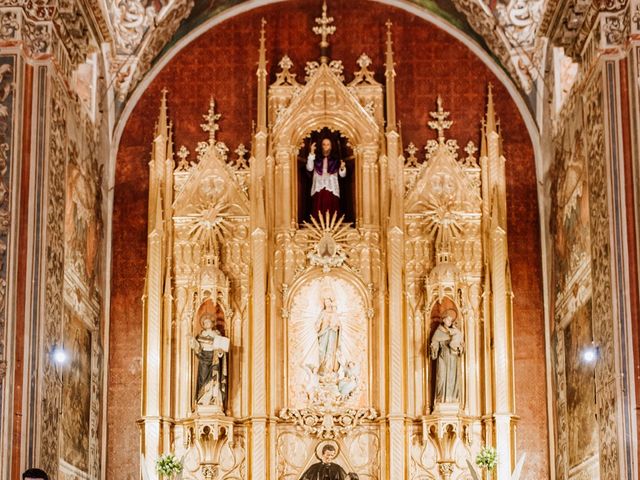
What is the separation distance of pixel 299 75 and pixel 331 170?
2.13 meters

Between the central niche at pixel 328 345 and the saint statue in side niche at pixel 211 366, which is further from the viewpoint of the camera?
the central niche at pixel 328 345

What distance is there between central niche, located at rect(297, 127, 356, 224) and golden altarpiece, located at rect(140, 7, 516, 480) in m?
0.19

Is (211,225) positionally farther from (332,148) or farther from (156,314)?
(332,148)

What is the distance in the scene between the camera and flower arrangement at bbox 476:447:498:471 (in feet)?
68.1

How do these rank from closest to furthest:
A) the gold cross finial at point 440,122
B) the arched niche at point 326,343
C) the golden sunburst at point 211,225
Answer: the arched niche at point 326,343
the golden sunburst at point 211,225
the gold cross finial at point 440,122

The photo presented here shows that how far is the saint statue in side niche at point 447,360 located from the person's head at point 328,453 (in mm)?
1986

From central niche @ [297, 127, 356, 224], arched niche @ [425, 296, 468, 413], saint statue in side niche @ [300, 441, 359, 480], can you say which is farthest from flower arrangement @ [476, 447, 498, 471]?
central niche @ [297, 127, 356, 224]

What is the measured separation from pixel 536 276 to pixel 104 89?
8722 millimetres

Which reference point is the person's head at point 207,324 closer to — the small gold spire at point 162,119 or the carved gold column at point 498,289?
the small gold spire at point 162,119

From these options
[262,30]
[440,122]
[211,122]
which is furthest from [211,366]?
[262,30]

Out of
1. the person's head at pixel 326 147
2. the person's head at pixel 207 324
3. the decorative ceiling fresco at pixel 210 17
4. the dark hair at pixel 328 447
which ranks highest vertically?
the decorative ceiling fresco at pixel 210 17

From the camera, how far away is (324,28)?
2373cm

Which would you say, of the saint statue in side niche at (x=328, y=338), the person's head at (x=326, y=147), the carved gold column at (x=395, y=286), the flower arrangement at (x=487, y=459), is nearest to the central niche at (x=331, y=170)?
the person's head at (x=326, y=147)

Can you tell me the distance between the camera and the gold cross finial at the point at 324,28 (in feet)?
77.6
